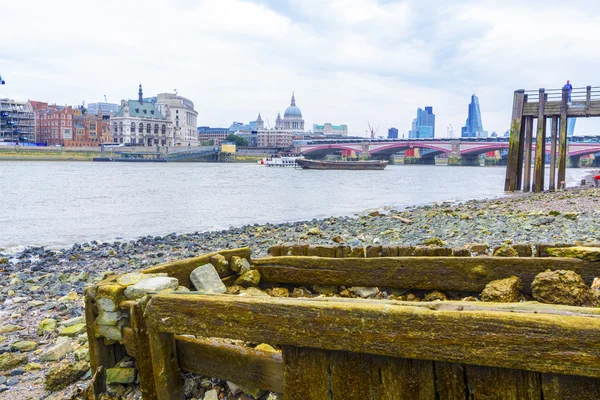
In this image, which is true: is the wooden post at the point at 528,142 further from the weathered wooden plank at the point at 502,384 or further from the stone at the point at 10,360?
the weathered wooden plank at the point at 502,384

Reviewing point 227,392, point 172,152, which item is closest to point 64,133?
point 172,152

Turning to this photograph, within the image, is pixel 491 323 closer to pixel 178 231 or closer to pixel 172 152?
pixel 178 231

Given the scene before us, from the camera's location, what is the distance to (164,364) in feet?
11.7

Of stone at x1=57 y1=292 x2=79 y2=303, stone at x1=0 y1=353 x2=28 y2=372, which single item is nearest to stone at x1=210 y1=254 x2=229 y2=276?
stone at x1=0 y1=353 x2=28 y2=372

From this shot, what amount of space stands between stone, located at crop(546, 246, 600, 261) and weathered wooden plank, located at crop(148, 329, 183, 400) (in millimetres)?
3670

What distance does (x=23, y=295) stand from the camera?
9.10 meters

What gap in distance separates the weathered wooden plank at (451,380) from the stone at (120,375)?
2.62m

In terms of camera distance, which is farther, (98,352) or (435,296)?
(435,296)

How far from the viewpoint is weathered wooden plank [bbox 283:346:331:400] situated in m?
3.00

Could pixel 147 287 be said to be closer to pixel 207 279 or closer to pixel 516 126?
pixel 207 279

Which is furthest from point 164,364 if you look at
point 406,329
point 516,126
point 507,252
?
point 516,126

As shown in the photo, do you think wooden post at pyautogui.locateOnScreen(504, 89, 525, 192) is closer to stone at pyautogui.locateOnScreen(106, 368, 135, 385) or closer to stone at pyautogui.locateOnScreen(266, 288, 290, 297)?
stone at pyautogui.locateOnScreen(266, 288, 290, 297)

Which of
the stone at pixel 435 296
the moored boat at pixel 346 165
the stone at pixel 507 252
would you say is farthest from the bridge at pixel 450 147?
the stone at pixel 435 296

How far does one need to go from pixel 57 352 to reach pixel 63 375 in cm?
→ 87
